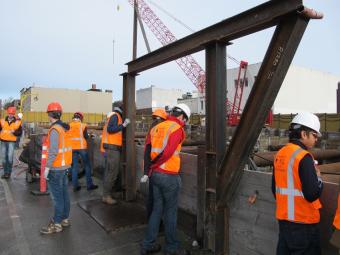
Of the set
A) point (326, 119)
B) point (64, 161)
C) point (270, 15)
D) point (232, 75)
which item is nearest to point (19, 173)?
point (64, 161)

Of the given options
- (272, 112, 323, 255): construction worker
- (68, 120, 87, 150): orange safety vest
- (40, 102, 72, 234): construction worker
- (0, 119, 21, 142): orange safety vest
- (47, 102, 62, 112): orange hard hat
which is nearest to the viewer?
(272, 112, 323, 255): construction worker

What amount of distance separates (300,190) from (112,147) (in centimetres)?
473

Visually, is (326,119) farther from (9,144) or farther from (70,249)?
(70,249)

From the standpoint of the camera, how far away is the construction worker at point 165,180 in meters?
4.30

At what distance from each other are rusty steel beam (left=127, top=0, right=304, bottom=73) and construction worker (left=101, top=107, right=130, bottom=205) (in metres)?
1.59

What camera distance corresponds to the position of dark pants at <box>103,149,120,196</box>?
21.9 ft

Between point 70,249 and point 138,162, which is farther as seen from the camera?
point 138,162

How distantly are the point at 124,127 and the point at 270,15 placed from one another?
4063 millimetres

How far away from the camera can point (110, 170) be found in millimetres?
6715

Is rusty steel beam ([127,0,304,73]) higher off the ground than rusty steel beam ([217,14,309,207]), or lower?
higher

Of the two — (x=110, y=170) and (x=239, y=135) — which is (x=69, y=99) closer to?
(x=110, y=170)

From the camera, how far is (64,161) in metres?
5.22

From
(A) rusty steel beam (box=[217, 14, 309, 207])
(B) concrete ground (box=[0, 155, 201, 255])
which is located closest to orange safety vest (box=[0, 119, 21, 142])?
(B) concrete ground (box=[0, 155, 201, 255])

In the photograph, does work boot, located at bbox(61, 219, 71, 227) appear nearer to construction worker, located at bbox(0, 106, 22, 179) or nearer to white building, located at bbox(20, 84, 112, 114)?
construction worker, located at bbox(0, 106, 22, 179)
